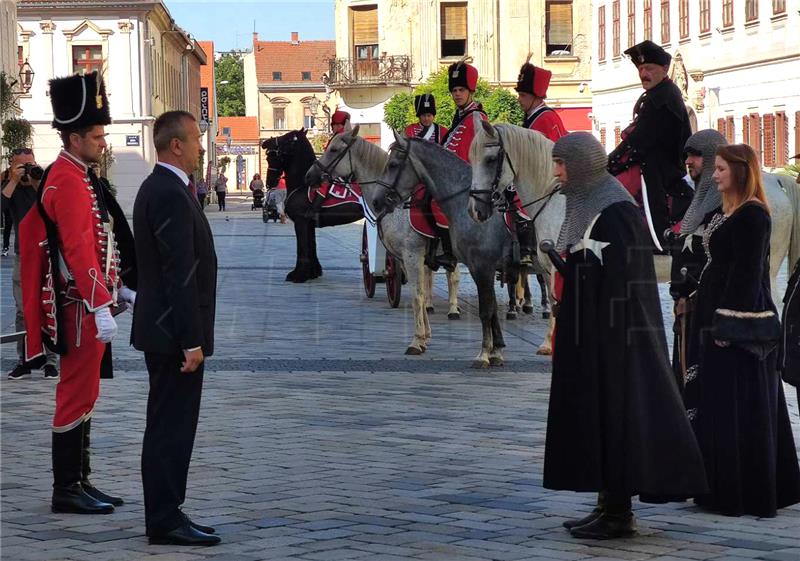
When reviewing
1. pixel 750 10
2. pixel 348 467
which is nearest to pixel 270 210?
pixel 750 10

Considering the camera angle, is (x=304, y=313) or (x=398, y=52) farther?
(x=398, y=52)

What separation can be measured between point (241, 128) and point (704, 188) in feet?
444

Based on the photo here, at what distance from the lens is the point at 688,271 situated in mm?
7883

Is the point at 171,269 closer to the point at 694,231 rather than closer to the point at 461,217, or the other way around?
the point at 694,231

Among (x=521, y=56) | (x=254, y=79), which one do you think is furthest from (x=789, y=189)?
(x=254, y=79)

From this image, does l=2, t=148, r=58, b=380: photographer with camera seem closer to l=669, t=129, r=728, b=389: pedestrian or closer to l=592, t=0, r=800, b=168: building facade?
l=669, t=129, r=728, b=389: pedestrian

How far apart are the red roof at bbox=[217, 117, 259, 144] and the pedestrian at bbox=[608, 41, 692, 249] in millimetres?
128324

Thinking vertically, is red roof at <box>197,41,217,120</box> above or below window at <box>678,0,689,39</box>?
above

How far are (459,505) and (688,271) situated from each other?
5.60 ft

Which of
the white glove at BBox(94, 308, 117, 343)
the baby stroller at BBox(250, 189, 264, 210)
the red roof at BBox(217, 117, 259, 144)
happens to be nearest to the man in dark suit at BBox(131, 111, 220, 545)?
the white glove at BBox(94, 308, 117, 343)

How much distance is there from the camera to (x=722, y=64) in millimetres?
42531

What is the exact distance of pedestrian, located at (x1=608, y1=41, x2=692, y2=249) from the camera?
1098 centimetres

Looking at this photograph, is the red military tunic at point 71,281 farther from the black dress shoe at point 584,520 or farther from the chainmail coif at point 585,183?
the black dress shoe at point 584,520

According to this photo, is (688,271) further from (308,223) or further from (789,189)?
(308,223)
